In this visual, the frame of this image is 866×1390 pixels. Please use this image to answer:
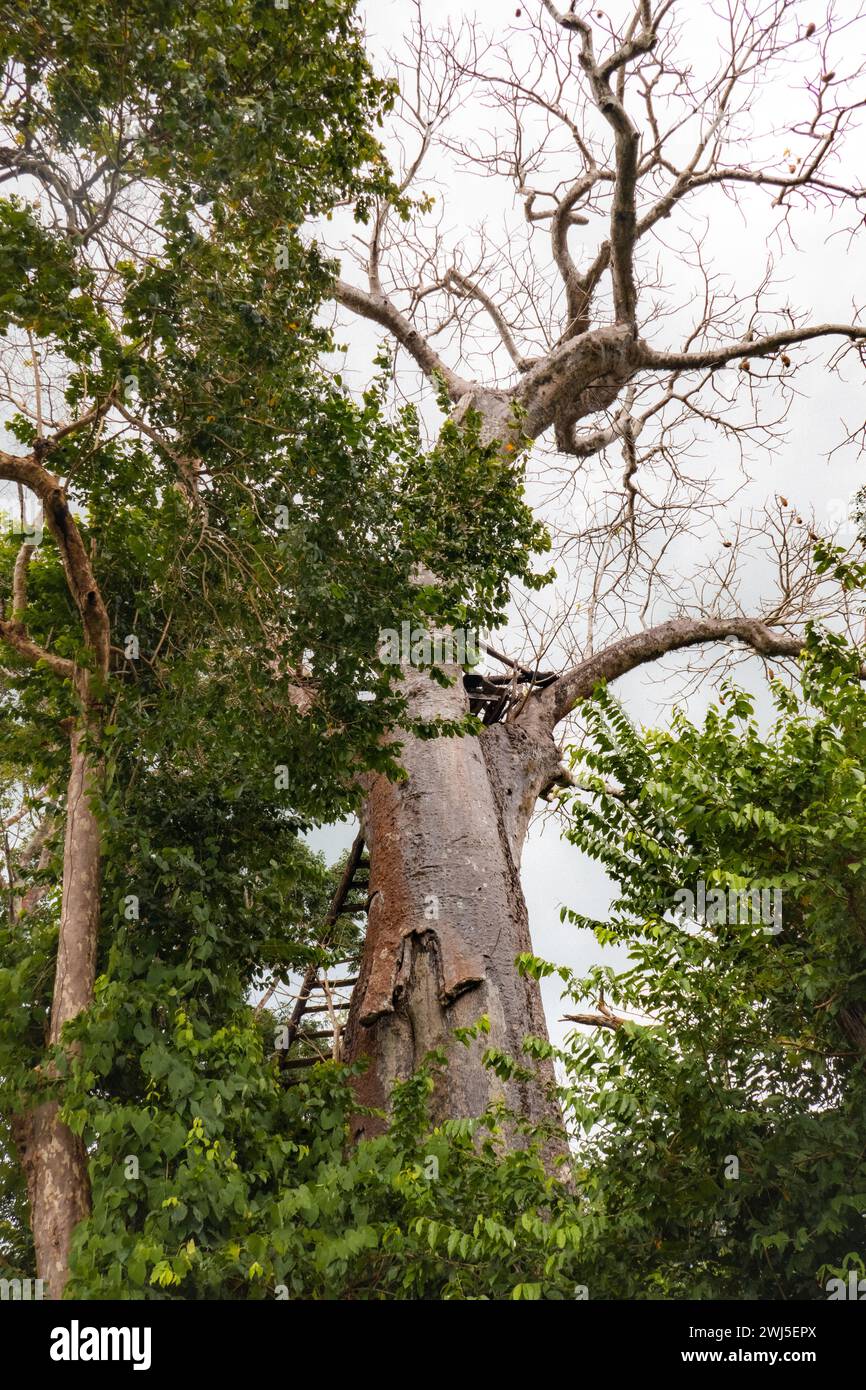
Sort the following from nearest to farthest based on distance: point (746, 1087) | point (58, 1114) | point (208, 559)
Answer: point (746, 1087), point (58, 1114), point (208, 559)

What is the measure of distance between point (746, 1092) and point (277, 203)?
4.67 metres

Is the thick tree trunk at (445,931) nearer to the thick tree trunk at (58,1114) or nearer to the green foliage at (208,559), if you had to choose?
the green foliage at (208,559)

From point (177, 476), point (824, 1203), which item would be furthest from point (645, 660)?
point (824, 1203)

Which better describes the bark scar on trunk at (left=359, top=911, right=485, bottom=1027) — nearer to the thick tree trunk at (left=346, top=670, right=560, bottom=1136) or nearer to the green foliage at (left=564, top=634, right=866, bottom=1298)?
the thick tree trunk at (left=346, top=670, right=560, bottom=1136)

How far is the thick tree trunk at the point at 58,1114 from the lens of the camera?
4.59 m

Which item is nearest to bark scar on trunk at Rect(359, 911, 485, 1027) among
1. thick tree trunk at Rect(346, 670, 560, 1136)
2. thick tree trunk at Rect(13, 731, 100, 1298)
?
thick tree trunk at Rect(346, 670, 560, 1136)

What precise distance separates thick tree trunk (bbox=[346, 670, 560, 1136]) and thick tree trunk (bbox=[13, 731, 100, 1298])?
5.26ft

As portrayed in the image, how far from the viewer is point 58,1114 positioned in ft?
15.2

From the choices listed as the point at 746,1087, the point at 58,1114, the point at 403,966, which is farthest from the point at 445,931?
the point at 746,1087

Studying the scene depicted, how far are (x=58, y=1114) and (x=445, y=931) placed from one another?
229cm

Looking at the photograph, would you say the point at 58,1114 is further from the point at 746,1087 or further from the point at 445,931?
the point at 746,1087

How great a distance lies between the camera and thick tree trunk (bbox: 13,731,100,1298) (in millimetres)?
4586

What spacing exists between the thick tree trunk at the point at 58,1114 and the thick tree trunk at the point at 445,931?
5.26 feet

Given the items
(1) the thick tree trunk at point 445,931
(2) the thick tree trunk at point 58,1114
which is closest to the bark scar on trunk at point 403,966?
(1) the thick tree trunk at point 445,931
